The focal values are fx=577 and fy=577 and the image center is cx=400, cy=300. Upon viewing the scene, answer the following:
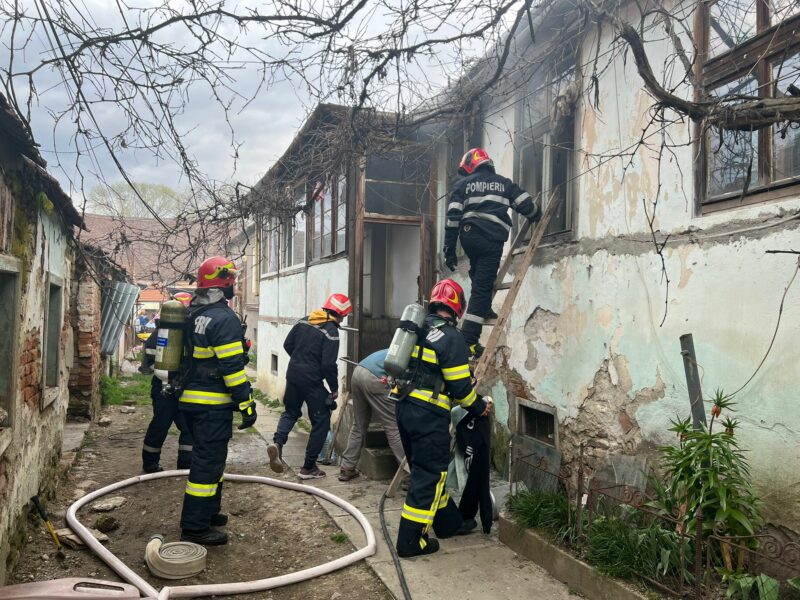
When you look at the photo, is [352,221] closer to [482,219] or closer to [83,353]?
[482,219]

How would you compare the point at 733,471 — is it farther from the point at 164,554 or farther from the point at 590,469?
the point at 164,554

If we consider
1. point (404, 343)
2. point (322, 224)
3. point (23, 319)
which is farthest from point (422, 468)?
point (322, 224)

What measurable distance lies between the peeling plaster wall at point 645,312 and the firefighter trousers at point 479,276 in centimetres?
45

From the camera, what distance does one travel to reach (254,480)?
19.6 ft

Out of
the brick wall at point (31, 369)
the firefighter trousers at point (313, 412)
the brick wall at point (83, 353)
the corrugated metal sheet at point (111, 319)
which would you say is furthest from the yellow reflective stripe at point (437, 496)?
the corrugated metal sheet at point (111, 319)

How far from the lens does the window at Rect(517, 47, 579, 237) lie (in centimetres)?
507

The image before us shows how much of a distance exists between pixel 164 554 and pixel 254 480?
2.11m

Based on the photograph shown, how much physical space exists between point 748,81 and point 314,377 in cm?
→ 485

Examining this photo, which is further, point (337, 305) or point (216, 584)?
point (337, 305)

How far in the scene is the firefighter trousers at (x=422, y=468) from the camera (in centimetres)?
415

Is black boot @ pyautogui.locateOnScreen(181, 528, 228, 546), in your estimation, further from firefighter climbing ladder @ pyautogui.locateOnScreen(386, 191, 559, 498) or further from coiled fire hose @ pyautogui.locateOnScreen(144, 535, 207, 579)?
firefighter climbing ladder @ pyautogui.locateOnScreen(386, 191, 559, 498)

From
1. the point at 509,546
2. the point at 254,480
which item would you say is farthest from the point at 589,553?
the point at 254,480

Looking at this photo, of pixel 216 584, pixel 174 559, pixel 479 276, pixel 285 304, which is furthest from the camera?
pixel 285 304

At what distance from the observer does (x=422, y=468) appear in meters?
4.21
